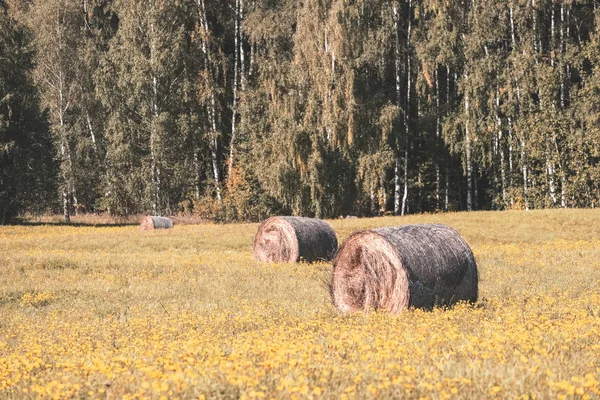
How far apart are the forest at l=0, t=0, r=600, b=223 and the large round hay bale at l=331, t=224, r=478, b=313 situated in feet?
92.2

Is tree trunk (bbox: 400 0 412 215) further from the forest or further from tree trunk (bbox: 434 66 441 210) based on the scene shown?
tree trunk (bbox: 434 66 441 210)

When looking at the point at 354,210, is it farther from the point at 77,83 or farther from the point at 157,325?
the point at 157,325

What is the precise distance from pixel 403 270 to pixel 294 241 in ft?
32.7

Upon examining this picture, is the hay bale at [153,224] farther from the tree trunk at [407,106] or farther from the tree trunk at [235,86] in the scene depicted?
the tree trunk at [407,106]

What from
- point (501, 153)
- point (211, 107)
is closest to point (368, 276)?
point (501, 153)

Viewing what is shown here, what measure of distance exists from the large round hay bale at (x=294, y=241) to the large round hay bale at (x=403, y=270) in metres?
8.42


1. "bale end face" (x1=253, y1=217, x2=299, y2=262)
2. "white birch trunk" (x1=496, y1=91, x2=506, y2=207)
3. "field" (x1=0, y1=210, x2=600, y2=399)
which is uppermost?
"white birch trunk" (x1=496, y1=91, x2=506, y2=207)

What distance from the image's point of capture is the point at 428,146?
158 ft

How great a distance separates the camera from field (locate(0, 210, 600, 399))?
18.0 feet

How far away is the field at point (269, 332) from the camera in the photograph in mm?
5477

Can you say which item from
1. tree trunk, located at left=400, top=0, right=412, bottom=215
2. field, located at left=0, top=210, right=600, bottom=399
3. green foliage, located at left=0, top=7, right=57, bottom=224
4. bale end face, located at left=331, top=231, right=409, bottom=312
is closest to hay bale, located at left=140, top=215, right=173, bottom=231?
field, located at left=0, top=210, right=600, bottom=399

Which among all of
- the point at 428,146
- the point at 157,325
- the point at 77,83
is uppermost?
the point at 77,83

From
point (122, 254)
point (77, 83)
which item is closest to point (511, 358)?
point (122, 254)

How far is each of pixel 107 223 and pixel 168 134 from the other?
870 cm
